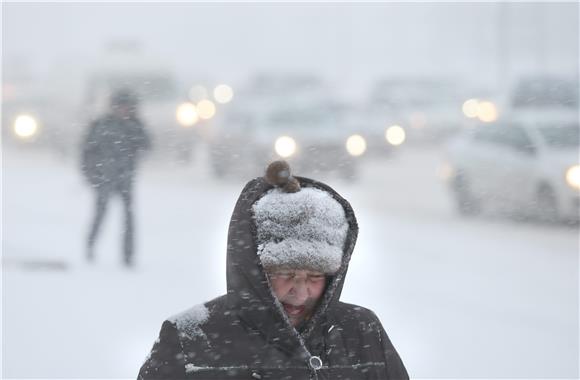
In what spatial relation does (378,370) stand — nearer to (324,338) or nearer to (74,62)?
(324,338)

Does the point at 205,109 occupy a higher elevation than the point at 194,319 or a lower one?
higher

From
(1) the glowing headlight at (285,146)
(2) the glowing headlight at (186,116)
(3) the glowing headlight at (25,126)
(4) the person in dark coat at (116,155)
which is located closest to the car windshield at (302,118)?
(1) the glowing headlight at (285,146)

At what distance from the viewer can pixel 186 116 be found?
20.1 m

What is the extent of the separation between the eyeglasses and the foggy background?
3658 millimetres

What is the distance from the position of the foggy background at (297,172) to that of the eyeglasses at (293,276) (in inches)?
144

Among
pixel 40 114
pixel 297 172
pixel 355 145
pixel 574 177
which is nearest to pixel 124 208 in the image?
pixel 574 177

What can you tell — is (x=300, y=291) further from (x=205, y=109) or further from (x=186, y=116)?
(x=205, y=109)

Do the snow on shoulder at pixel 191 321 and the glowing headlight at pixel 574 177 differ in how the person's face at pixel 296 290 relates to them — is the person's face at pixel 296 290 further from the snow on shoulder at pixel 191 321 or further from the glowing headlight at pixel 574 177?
the glowing headlight at pixel 574 177

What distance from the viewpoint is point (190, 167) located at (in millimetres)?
20141

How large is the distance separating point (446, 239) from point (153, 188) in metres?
6.87

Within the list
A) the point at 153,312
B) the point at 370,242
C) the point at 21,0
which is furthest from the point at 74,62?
the point at 153,312

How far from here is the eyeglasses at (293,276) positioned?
8.19 feet

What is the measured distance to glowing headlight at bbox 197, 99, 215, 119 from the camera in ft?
68.2

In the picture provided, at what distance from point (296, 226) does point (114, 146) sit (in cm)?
718
